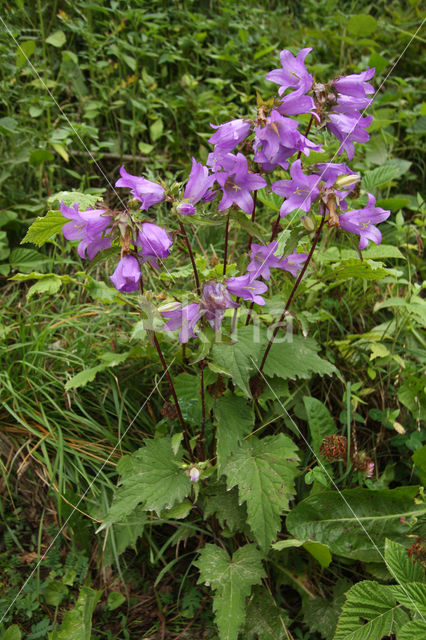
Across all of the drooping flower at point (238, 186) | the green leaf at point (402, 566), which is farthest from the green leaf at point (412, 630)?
the drooping flower at point (238, 186)

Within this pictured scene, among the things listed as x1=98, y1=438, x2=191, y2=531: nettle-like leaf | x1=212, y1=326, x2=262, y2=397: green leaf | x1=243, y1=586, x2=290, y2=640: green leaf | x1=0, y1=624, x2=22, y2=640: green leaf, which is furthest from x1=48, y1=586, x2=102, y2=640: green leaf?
x1=212, y1=326, x2=262, y2=397: green leaf

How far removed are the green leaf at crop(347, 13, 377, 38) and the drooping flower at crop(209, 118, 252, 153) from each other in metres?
2.46

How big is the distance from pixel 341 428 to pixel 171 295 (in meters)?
1.06

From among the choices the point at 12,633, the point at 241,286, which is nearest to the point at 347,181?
the point at 241,286

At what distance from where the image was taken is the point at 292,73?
4.36 ft

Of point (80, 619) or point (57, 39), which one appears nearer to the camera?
point (80, 619)

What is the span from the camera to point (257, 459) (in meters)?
1.50

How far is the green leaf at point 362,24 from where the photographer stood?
3113mm

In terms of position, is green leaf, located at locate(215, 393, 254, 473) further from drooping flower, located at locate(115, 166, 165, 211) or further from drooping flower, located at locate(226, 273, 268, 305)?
drooping flower, located at locate(115, 166, 165, 211)

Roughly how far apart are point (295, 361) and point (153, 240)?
66cm

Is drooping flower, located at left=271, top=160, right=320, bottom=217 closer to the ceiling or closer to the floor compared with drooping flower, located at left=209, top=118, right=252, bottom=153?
closer to the floor

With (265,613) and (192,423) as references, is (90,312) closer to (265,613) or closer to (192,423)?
(192,423)

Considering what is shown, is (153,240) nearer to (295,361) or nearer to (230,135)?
(230,135)

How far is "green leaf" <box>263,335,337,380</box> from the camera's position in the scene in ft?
5.10
